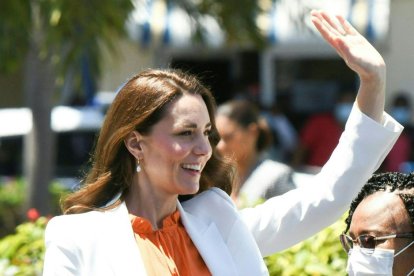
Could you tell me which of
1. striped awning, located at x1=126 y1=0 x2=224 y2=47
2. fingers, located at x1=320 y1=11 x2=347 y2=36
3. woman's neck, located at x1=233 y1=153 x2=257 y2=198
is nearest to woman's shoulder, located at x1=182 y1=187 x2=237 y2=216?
fingers, located at x1=320 y1=11 x2=347 y2=36

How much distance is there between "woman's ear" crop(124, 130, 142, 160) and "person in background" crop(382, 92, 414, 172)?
8294 mm

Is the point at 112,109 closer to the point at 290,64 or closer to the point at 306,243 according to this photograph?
the point at 306,243

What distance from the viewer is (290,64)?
17.3 meters

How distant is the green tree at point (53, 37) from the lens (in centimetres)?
796

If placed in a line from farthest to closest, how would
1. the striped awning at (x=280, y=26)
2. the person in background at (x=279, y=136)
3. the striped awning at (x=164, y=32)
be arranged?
the striped awning at (x=280, y=26) → the striped awning at (x=164, y=32) → the person in background at (x=279, y=136)

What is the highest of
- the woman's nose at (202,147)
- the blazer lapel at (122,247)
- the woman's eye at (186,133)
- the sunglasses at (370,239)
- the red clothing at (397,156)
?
the woman's eye at (186,133)

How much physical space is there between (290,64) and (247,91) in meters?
1.77

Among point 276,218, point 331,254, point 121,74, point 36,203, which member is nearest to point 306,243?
point 331,254

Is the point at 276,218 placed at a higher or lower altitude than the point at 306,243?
higher

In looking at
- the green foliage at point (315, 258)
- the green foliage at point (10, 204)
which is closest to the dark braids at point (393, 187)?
the green foliage at point (315, 258)

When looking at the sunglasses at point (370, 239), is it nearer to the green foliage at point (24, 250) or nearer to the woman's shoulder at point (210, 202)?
the woman's shoulder at point (210, 202)

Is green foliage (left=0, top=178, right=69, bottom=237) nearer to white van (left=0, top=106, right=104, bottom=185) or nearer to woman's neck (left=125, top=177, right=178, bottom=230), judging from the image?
white van (left=0, top=106, right=104, bottom=185)

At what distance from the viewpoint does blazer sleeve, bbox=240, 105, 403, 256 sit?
3441 mm

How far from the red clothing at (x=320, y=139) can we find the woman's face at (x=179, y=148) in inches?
381
